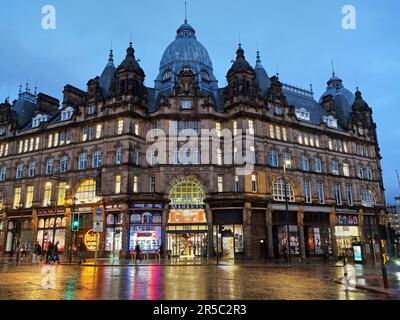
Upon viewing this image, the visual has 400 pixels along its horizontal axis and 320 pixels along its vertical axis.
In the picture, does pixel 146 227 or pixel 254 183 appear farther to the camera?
pixel 254 183

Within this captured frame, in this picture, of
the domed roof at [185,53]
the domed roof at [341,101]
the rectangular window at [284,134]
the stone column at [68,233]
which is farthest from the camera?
the domed roof at [341,101]

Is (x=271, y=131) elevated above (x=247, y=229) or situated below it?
above

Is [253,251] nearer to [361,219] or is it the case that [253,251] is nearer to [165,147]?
[165,147]

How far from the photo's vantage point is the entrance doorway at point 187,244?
43719mm

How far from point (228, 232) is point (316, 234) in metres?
14.7

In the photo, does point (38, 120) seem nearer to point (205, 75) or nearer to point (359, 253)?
point (205, 75)

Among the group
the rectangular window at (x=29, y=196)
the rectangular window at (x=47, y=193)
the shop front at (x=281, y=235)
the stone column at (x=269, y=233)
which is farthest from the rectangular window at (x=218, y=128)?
the rectangular window at (x=29, y=196)

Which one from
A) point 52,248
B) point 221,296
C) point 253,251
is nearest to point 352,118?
point 253,251

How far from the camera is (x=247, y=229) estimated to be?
140 feet

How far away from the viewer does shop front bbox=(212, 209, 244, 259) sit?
42.9 meters

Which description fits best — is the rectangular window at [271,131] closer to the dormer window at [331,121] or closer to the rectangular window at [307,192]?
the rectangular window at [307,192]

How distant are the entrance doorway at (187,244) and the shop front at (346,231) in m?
21.1

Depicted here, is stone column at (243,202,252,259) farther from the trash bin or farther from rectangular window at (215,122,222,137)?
the trash bin

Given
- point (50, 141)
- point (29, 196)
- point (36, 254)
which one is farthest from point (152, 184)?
point (29, 196)
